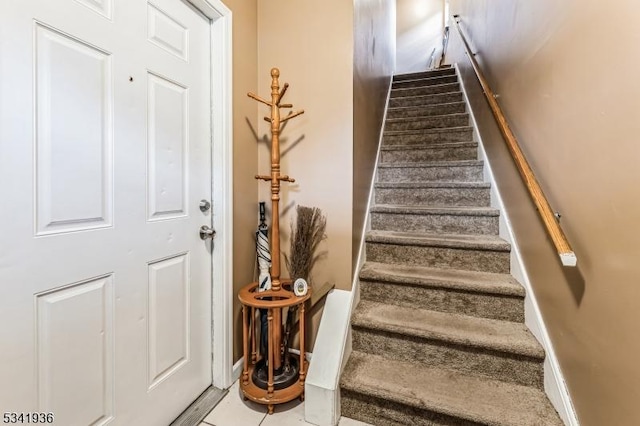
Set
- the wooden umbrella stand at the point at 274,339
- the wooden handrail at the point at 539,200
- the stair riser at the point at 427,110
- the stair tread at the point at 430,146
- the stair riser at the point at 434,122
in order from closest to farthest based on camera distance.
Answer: the wooden handrail at the point at 539,200
the wooden umbrella stand at the point at 274,339
the stair tread at the point at 430,146
the stair riser at the point at 434,122
the stair riser at the point at 427,110

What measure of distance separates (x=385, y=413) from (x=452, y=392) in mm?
308

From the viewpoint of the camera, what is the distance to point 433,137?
270 cm

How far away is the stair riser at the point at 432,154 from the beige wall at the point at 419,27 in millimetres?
3477

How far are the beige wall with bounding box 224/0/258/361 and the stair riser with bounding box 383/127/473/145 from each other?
157 centimetres

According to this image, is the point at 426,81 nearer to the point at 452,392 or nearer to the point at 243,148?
the point at 243,148

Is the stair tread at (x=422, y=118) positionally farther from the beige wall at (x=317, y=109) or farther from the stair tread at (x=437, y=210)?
the beige wall at (x=317, y=109)

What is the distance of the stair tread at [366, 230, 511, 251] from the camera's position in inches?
67.7

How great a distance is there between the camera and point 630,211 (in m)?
0.83

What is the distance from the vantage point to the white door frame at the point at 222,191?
144 cm

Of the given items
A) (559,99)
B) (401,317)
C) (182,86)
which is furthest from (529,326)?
(182,86)

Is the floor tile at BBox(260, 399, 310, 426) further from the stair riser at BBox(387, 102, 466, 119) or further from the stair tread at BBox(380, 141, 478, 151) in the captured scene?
the stair riser at BBox(387, 102, 466, 119)

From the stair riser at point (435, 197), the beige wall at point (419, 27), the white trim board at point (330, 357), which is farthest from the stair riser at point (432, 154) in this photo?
the beige wall at point (419, 27)

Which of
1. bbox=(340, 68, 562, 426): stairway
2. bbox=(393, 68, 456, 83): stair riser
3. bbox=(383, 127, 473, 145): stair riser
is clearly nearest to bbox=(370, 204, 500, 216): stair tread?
bbox=(340, 68, 562, 426): stairway

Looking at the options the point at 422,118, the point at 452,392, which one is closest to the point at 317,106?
the point at 452,392
